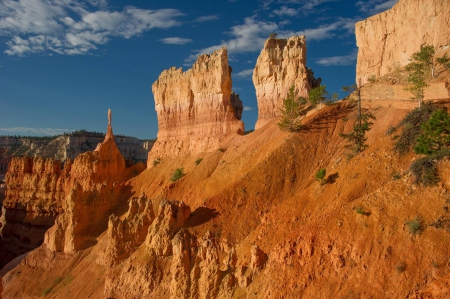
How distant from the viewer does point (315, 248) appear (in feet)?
69.1

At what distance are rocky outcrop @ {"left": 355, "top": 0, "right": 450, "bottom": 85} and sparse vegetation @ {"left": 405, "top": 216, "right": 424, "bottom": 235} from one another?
1048 inches

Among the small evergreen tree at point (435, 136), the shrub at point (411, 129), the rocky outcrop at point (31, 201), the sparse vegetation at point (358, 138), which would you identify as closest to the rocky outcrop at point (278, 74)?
the sparse vegetation at point (358, 138)

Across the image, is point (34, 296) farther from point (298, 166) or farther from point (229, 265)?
point (298, 166)

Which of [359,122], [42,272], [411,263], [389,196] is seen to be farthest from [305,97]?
[42,272]

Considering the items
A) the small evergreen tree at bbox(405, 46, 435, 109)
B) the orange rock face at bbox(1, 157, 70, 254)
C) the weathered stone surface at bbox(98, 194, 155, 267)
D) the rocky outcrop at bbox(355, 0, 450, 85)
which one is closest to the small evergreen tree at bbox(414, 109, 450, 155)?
the small evergreen tree at bbox(405, 46, 435, 109)

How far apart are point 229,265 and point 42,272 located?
77.9 ft

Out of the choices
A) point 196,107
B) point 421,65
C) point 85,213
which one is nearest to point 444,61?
point 421,65

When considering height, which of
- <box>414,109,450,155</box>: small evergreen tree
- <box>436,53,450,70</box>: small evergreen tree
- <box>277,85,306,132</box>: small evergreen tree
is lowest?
<box>414,109,450,155</box>: small evergreen tree

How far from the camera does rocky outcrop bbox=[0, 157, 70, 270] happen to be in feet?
172

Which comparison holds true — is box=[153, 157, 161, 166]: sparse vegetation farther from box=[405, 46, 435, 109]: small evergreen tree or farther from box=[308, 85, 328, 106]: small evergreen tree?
box=[405, 46, 435, 109]: small evergreen tree

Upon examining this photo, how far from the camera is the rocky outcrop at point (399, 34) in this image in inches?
1577

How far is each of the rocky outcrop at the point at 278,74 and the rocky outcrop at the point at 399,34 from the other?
283 inches

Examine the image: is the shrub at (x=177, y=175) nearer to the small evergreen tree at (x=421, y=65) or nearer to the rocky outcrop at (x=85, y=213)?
the rocky outcrop at (x=85, y=213)

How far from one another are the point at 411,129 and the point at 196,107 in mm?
30148
